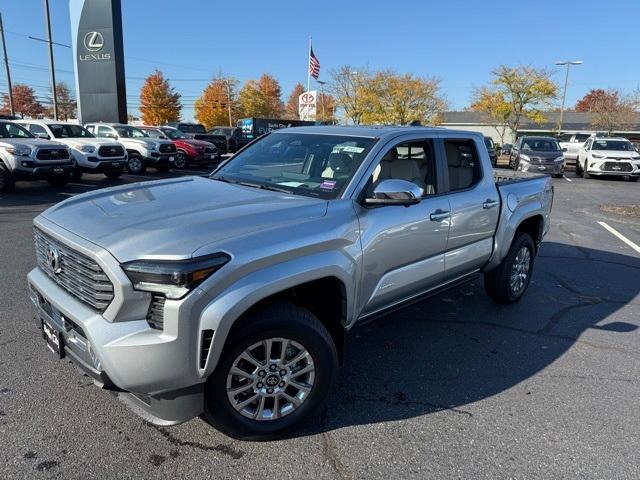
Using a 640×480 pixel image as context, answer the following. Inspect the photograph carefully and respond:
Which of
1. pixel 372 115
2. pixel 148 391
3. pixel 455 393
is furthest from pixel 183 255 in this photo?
pixel 372 115

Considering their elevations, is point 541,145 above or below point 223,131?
below

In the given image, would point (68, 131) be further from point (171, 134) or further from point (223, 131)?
point (223, 131)

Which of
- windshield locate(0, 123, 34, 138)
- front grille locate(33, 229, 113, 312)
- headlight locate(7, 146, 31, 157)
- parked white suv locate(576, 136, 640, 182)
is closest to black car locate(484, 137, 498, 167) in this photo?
front grille locate(33, 229, 113, 312)

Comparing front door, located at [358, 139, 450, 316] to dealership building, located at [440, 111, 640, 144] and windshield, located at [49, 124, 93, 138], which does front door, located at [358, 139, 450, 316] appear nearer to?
windshield, located at [49, 124, 93, 138]

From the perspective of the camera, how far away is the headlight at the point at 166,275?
2.25 metres

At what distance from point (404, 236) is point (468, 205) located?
1.02m

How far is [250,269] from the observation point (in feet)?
8.07

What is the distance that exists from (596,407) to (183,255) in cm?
289

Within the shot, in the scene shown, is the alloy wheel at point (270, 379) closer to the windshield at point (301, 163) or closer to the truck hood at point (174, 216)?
the truck hood at point (174, 216)

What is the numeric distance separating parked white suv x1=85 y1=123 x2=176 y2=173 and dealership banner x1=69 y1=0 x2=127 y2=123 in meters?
6.39

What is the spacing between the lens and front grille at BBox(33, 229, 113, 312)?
93.0 inches

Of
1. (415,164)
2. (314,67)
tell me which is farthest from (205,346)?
(314,67)

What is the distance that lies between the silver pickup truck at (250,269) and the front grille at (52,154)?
9728mm

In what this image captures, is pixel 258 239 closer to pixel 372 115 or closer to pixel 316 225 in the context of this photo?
pixel 316 225
